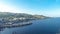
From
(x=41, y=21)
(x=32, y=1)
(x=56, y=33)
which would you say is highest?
(x=32, y=1)

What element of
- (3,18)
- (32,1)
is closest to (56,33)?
(32,1)

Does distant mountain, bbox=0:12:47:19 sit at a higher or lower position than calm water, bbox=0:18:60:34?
higher

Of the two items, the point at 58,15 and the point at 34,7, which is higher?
the point at 34,7

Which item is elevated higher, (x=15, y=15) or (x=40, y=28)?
(x=15, y=15)

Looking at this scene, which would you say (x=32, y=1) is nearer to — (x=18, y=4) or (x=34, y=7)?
(x=34, y=7)

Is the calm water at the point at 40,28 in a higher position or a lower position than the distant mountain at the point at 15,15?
lower

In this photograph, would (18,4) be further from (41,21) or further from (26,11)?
(41,21)
